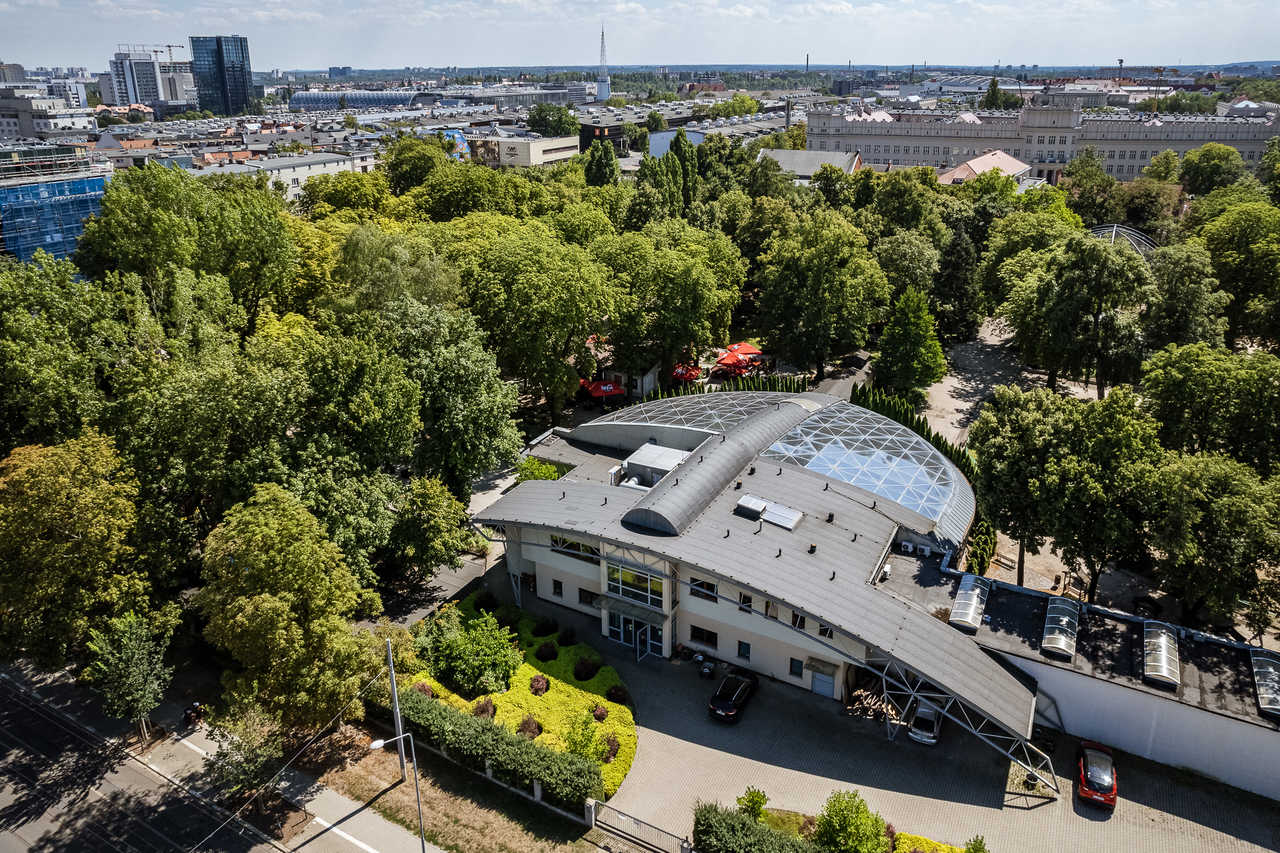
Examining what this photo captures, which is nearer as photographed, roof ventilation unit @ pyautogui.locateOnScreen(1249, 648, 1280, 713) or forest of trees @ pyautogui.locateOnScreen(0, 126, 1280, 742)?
roof ventilation unit @ pyautogui.locateOnScreen(1249, 648, 1280, 713)

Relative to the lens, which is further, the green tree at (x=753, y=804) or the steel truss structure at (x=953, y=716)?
the steel truss structure at (x=953, y=716)

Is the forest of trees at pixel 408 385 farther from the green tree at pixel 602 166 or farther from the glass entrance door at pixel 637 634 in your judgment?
the green tree at pixel 602 166

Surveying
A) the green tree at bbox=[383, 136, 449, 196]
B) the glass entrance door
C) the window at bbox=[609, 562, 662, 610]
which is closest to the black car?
the glass entrance door

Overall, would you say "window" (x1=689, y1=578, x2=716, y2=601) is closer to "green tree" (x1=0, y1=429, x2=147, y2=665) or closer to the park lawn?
the park lawn

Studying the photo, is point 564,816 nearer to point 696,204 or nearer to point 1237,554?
point 1237,554

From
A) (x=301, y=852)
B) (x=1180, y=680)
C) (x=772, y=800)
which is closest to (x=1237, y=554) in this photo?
(x=1180, y=680)

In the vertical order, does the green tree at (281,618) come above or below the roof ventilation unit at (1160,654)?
above

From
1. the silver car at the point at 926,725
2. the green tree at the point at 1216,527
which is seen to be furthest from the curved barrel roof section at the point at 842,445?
the silver car at the point at 926,725
